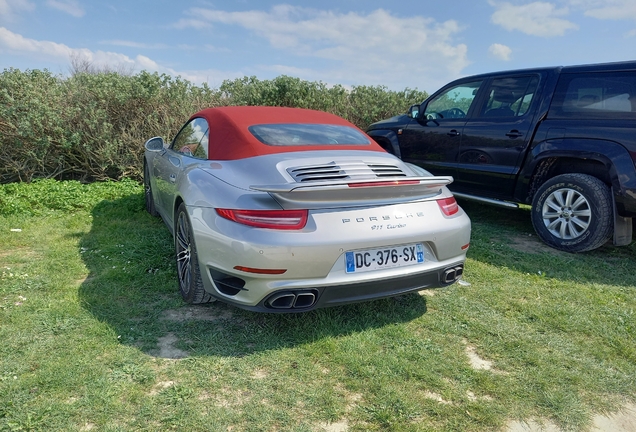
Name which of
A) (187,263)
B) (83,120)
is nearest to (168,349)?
(187,263)

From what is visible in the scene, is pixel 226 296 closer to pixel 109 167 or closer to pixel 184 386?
pixel 184 386

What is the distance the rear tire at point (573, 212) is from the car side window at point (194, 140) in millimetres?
3568

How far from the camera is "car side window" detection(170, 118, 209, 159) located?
151 inches

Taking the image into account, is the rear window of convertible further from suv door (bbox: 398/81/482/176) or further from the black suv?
suv door (bbox: 398/81/482/176)

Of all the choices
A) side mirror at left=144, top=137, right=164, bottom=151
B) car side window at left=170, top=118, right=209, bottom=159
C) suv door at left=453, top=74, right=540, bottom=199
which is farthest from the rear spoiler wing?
suv door at left=453, top=74, right=540, bottom=199

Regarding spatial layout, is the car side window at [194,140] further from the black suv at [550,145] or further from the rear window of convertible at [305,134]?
the black suv at [550,145]

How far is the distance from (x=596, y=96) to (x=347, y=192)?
3.55 metres

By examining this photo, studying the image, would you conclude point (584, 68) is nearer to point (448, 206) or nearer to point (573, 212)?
point (573, 212)

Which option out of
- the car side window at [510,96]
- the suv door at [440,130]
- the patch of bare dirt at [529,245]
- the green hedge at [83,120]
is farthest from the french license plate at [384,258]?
the green hedge at [83,120]

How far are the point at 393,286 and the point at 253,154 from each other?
51.7 inches

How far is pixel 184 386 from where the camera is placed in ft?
7.91

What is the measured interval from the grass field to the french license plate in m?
0.50

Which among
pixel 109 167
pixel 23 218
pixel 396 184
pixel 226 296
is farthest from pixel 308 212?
pixel 109 167

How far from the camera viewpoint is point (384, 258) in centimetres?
277
